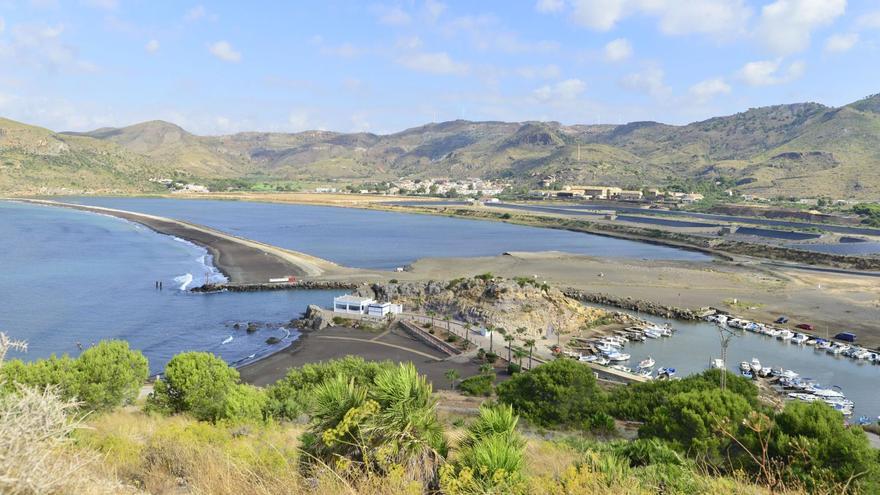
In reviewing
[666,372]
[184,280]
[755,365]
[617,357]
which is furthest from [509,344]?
[184,280]

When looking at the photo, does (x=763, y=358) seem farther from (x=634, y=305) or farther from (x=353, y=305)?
Answer: (x=353, y=305)

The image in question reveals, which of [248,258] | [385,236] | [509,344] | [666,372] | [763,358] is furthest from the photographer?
[385,236]

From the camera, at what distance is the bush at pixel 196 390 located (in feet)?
65.3

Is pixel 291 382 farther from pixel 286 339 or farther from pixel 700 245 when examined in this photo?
pixel 700 245

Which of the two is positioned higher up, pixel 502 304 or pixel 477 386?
pixel 502 304

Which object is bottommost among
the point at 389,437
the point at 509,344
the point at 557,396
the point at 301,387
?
the point at 509,344

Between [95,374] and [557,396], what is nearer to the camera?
[95,374]

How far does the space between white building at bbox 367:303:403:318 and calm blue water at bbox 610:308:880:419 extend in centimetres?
1788

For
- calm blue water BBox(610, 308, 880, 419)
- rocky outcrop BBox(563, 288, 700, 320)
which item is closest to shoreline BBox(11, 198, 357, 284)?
rocky outcrop BBox(563, 288, 700, 320)

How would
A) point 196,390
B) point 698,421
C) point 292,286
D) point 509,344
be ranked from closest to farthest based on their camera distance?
1. point 698,421
2. point 196,390
3. point 509,344
4. point 292,286

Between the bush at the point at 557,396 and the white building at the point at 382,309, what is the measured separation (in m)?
23.0

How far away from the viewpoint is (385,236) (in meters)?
109

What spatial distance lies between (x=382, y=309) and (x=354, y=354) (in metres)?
8.96

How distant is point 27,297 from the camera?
53.2m
